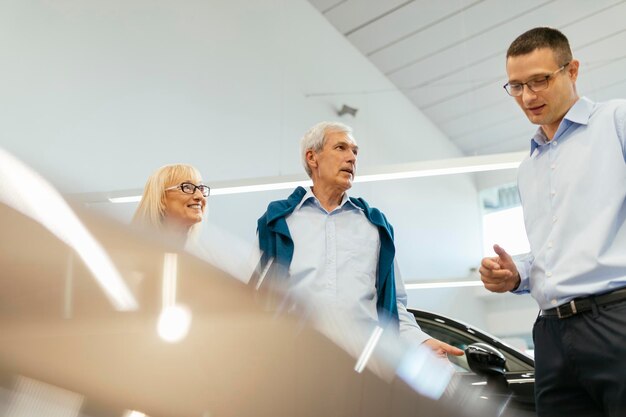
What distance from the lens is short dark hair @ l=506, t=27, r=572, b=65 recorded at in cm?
141

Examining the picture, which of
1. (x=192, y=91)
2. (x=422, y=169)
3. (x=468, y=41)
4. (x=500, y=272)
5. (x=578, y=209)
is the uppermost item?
(x=468, y=41)

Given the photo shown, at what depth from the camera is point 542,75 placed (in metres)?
1.40

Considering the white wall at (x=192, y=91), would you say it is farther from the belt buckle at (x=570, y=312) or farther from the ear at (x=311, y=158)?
the belt buckle at (x=570, y=312)

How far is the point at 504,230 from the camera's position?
1025 cm

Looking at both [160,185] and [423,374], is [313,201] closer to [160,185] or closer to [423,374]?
[160,185]

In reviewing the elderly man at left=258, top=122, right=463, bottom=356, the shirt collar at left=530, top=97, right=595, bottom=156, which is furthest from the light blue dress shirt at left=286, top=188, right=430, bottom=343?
the shirt collar at left=530, top=97, right=595, bottom=156

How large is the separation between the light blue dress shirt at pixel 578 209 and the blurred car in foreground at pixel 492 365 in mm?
343

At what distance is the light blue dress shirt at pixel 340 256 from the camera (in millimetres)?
1672

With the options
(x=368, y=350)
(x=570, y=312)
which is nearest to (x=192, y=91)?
(x=570, y=312)

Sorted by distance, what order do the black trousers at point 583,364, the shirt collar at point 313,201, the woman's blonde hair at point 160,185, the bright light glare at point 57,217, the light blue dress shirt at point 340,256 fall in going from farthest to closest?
1. the woman's blonde hair at point 160,185
2. the shirt collar at point 313,201
3. the light blue dress shirt at point 340,256
4. the black trousers at point 583,364
5. the bright light glare at point 57,217

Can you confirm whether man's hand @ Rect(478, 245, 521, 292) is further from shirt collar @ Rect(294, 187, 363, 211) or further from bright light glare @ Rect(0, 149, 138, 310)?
bright light glare @ Rect(0, 149, 138, 310)

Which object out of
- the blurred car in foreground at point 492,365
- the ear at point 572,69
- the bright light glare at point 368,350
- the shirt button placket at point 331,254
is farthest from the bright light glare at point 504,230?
the bright light glare at point 368,350

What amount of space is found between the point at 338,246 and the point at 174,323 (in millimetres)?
1390

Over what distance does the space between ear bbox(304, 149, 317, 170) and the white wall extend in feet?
2.55
